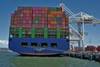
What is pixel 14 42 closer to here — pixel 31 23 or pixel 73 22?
pixel 31 23

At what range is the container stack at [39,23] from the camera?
8350 cm

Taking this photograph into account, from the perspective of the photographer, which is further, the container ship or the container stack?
the container stack

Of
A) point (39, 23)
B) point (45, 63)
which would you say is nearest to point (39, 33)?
point (39, 23)

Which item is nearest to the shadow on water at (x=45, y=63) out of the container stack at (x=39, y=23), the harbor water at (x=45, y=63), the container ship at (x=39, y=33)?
the harbor water at (x=45, y=63)

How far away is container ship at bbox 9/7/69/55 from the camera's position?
270 ft

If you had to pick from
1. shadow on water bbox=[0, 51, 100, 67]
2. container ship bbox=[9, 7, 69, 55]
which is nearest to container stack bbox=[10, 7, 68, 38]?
container ship bbox=[9, 7, 69, 55]

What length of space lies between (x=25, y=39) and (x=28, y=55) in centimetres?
400

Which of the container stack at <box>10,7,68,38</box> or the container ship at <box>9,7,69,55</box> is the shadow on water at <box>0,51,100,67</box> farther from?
the container stack at <box>10,7,68,38</box>

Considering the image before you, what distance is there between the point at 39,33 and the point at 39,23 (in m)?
2.78

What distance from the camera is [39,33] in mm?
83938

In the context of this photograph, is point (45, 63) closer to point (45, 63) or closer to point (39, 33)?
point (45, 63)

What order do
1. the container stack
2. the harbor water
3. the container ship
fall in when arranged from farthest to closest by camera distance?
the container stack, the container ship, the harbor water

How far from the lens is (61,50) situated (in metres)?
82.4

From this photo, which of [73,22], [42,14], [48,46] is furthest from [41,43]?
[73,22]
